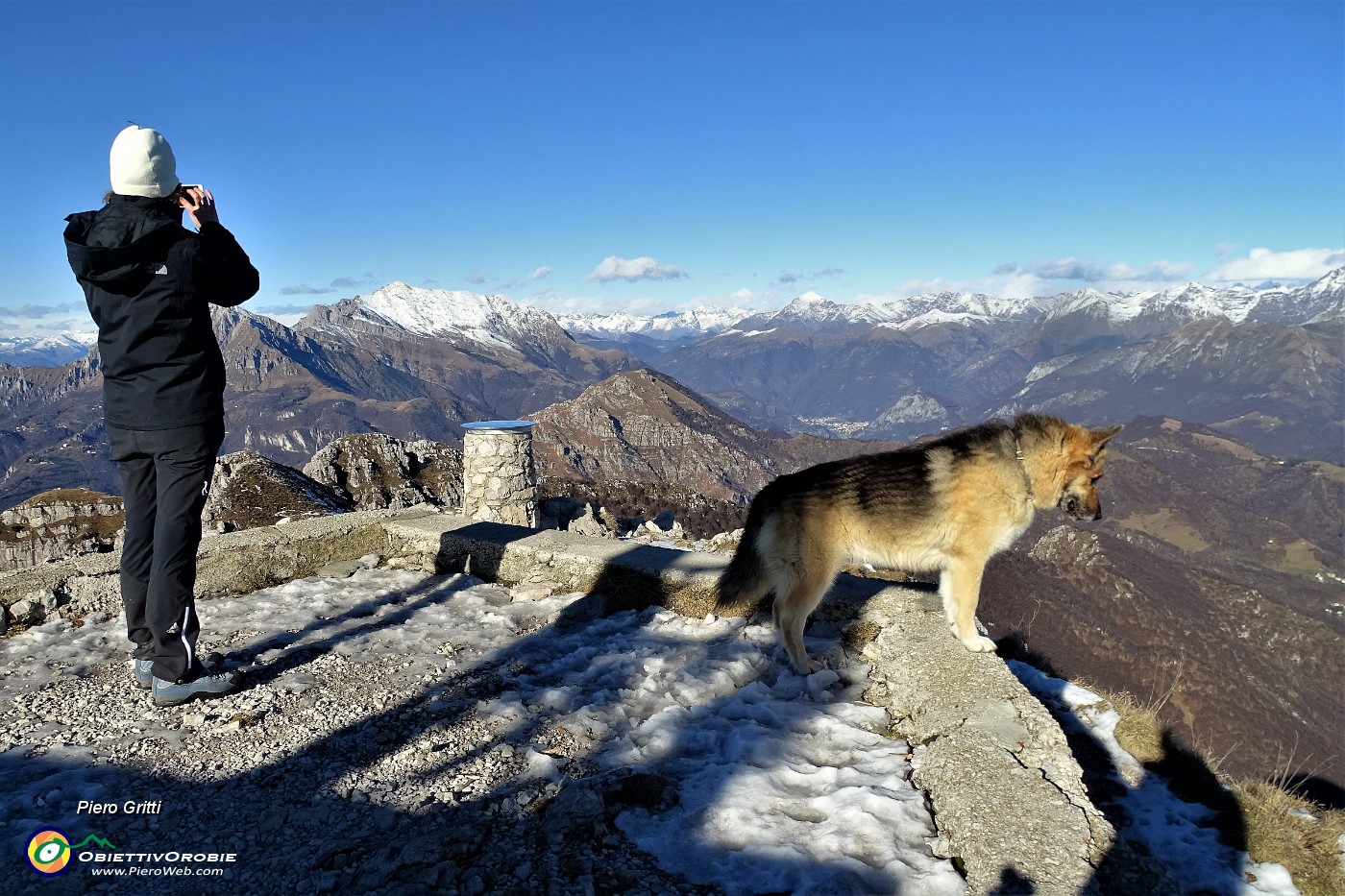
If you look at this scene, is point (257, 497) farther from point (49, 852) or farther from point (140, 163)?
point (49, 852)

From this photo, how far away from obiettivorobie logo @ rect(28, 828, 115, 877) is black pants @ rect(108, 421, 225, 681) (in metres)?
1.59

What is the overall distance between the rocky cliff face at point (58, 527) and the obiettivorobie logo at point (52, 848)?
37.8 feet

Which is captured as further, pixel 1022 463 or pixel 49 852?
pixel 1022 463

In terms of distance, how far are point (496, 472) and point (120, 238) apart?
1363cm

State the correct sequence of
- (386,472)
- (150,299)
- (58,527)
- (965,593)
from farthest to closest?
(386,472)
(58,527)
(965,593)
(150,299)

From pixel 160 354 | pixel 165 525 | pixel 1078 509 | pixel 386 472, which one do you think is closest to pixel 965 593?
pixel 1078 509

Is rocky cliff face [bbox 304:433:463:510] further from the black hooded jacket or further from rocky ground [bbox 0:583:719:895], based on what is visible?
the black hooded jacket

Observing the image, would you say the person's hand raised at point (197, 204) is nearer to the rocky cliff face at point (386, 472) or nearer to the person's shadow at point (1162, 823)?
the person's shadow at point (1162, 823)

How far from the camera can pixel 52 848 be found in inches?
135

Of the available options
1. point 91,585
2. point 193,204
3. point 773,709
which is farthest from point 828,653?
point 91,585

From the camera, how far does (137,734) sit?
4.64 metres

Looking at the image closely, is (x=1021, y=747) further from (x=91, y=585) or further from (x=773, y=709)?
(x=91, y=585)

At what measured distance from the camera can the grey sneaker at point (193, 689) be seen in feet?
16.4

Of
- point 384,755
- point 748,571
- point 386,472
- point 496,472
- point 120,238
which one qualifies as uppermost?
point 120,238
